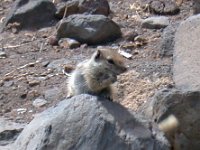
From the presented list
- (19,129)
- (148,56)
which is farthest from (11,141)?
(148,56)

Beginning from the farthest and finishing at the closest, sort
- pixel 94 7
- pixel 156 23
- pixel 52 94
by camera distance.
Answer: pixel 94 7
pixel 156 23
pixel 52 94

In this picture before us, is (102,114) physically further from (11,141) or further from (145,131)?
(11,141)

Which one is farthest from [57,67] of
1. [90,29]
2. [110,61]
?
[110,61]

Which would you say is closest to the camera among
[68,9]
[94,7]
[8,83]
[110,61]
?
[110,61]

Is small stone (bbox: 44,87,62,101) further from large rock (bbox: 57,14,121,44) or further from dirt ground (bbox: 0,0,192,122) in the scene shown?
large rock (bbox: 57,14,121,44)

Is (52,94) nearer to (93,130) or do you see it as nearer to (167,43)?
(167,43)

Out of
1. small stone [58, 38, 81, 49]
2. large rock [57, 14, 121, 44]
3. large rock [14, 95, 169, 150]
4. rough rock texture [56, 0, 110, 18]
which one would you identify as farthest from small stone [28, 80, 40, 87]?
large rock [14, 95, 169, 150]
